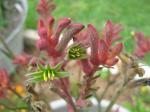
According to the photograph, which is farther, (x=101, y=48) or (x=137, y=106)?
(x=137, y=106)

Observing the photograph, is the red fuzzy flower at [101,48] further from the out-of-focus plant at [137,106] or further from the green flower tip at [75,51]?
the out-of-focus plant at [137,106]

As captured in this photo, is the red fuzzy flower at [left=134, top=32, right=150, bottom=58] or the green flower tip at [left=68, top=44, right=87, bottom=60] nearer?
the green flower tip at [left=68, top=44, right=87, bottom=60]

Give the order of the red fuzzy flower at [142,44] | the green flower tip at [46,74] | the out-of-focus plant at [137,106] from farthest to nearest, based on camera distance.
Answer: the out-of-focus plant at [137,106], the red fuzzy flower at [142,44], the green flower tip at [46,74]

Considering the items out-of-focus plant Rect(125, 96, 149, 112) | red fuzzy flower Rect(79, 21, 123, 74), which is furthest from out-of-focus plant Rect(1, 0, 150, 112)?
out-of-focus plant Rect(125, 96, 149, 112)

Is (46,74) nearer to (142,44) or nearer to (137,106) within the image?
(142,44)

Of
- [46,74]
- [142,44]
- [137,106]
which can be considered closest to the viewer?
[46,74]

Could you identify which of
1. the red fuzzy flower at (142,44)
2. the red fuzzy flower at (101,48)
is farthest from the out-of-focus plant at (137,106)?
the red fuzzy flower at (101,48)

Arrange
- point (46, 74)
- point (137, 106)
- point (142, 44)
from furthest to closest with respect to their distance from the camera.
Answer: point (137, 106) < point (142, 44) < point (46, 74)

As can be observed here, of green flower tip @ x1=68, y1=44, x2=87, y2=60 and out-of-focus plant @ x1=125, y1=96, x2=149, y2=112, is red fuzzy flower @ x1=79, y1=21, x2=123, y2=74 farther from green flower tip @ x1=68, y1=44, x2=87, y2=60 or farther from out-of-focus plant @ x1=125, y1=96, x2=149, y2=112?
out-of-focus plant @ x1=125, y1=96, x2=149, y2=112

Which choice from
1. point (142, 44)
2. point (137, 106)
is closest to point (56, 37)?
point (142, 44)

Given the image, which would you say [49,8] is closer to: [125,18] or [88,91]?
[88,91]

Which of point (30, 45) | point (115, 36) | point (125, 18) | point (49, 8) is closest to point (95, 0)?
point (125, 18)
